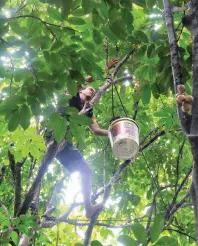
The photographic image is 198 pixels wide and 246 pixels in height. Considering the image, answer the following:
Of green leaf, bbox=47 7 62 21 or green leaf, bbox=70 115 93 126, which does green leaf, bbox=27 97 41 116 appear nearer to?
green leaf, bbox=70 115 93 126

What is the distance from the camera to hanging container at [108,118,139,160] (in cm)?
216

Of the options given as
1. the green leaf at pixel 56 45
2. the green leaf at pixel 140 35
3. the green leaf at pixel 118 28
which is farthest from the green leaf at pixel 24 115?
the green leaf at pixel 140 35

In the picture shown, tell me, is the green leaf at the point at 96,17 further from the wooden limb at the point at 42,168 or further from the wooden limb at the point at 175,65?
the wooden limb at the point at 42,168

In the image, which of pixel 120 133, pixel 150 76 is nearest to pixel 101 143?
pixel 150 76

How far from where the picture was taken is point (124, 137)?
2135mm

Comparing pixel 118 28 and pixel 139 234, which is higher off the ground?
pixel 118 28

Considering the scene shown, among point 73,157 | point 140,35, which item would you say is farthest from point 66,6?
point 73,157

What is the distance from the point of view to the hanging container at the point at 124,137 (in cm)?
216

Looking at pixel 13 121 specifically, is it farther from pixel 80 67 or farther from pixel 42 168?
pixel 42 168

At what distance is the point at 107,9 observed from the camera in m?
1.91

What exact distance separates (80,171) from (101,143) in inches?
23.0

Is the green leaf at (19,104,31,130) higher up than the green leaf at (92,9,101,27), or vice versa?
the green leaf at (92,9,101,27)

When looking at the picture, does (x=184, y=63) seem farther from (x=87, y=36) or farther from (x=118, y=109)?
(x=118, y=109)

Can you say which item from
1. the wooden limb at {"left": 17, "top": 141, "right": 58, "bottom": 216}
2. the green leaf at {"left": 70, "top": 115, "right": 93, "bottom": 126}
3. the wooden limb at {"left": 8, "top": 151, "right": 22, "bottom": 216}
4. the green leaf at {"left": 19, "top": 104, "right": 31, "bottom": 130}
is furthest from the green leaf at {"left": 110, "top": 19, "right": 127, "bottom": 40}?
the wooden limb at {"left": 8, "top": 151, "right": 22, "bottom": 216}
